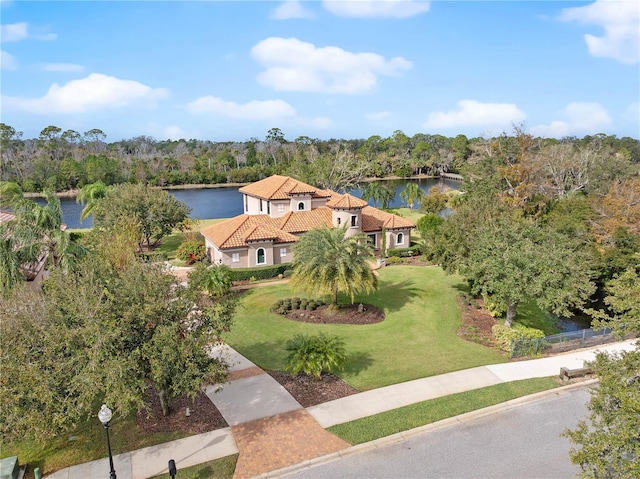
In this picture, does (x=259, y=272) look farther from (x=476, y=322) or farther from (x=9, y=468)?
(x=9, y=468)

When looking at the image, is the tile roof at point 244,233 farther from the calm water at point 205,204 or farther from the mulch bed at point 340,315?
the calm water at point 205,204

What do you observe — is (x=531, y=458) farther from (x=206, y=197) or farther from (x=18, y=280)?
(x=206, y=197)

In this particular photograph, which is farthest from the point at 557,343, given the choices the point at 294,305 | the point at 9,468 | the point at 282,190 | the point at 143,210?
the point at 143,210

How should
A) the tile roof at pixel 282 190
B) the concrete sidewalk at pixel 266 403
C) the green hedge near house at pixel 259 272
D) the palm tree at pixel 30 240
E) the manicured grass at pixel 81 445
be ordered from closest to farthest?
the concrete sidewalk at pixel 266 403
the manicured grass at pixel 81 445
the palm tree at pixel 30 240
the green hedge near house at pixel 259 272
the tile roof at pixel 282 190

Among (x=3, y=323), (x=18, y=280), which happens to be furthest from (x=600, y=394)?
(x=18, y=280)

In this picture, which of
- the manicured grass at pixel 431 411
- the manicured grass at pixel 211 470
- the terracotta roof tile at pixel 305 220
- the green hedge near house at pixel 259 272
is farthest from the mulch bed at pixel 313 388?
the terracotta roof tile at pixel 305 220

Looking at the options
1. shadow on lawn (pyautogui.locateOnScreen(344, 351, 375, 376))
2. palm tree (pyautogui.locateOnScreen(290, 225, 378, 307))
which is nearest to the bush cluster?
palm tree (pyautogui.locateOnScreen(290, 225, 378, 307))

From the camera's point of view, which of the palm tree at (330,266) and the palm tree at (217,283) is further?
the palm tree at (217,283)
